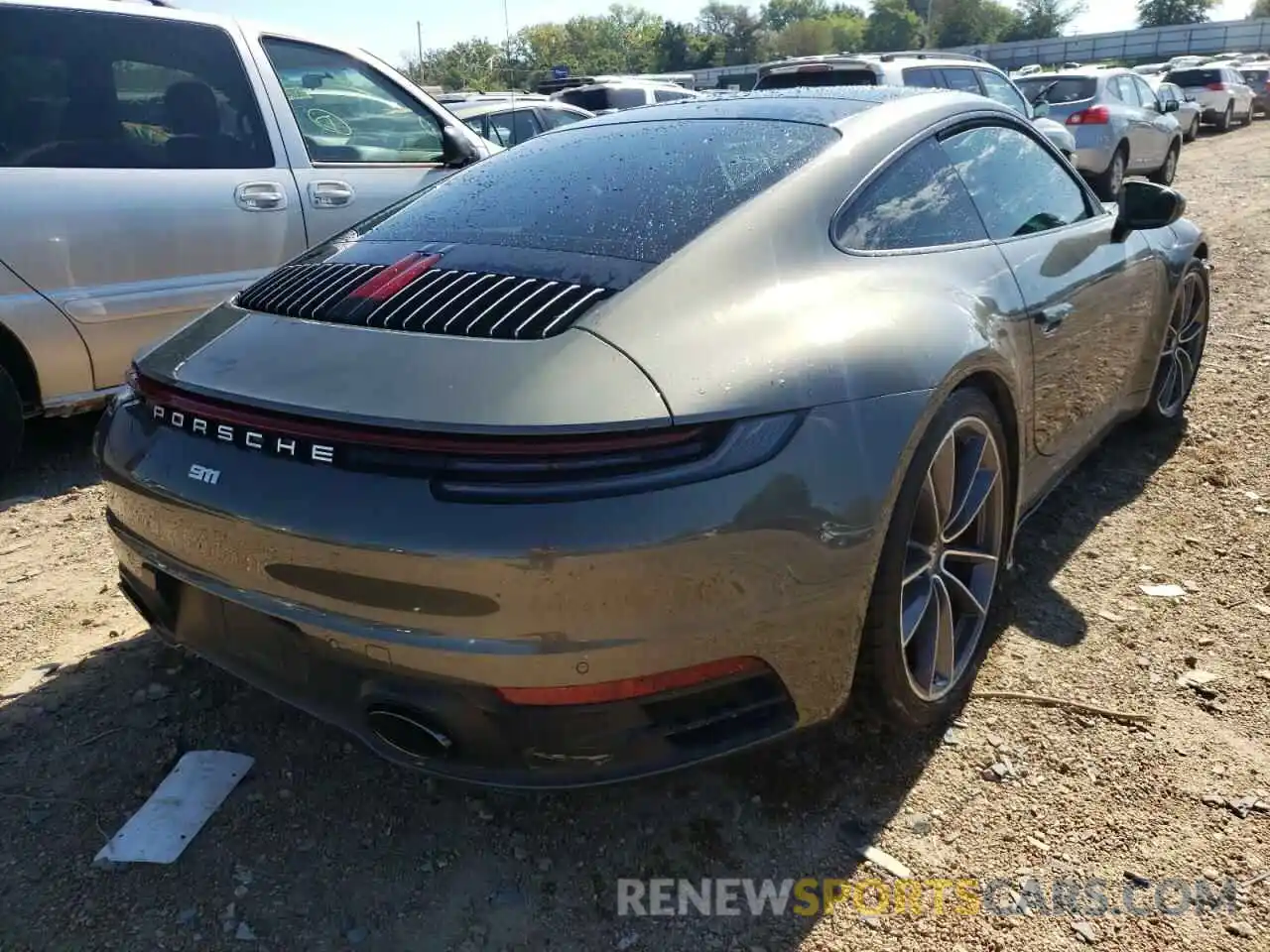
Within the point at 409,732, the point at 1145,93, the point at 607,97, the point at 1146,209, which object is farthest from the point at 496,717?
the point at 1145,93

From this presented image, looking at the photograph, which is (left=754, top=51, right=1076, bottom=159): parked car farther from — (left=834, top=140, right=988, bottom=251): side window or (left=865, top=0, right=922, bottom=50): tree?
(left=865, top=0, right=922, bottom=50): tree

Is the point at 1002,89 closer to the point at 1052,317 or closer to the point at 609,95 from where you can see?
the point at 609,95

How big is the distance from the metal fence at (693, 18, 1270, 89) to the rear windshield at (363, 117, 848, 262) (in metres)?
62.7

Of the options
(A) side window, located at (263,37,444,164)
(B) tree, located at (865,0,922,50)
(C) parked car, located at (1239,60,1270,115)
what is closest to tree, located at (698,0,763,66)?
(B) tree, located at (865,0,922,50)

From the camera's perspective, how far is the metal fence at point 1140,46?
60.1 metres

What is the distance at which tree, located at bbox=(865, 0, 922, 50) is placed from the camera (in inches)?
3917

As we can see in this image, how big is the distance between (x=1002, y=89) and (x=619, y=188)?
9380 mm

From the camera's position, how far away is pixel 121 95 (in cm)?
414

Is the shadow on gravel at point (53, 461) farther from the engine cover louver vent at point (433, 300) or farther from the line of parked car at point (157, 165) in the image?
the engine cover louver vent at point (433, 300)

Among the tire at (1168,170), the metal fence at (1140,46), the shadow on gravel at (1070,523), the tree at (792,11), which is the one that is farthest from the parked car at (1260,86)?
the tree at (792,11)

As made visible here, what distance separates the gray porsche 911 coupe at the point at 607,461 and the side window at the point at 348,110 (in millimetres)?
2458

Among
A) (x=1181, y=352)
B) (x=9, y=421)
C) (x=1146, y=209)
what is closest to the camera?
(x=1146, y=209)

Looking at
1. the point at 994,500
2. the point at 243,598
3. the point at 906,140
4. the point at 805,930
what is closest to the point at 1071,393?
the point at 994,500

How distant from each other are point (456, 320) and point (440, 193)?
993 mm
